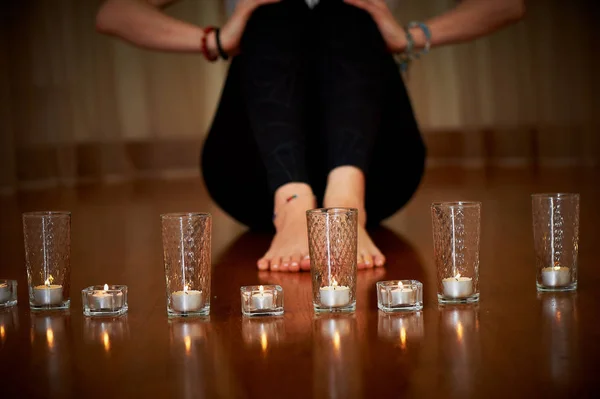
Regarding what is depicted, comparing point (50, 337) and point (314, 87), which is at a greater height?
point (314, 87)

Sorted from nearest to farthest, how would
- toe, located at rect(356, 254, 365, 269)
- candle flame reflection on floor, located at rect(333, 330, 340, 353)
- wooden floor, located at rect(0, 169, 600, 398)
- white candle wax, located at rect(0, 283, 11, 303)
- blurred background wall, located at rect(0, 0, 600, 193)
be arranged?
1. wooden floor, located at rect(0, 169, 600, 398)
2. candle flame reflection on floor, located at rect(333, 330, 340, 353)
3. white candle wax, located at rect(0, 283, 11, 303)
4. toe, located at rect(356, 254, 365, 269)
5. blurred background wall, located at rect(0, 0, 600, 193)

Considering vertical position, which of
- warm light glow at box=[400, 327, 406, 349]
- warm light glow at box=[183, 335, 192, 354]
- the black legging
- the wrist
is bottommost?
warm light glow at box=[400, 327, 406, 349]

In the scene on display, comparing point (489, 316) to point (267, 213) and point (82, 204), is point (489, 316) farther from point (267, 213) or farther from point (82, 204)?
point (82, 204)

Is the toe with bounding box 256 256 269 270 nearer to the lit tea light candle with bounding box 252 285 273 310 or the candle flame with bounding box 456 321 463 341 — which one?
the lit tea light candle with bounding box 252 285 273 310

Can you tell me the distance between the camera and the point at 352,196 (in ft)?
4.72

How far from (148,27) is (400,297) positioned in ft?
3.17

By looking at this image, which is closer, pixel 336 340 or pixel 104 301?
pixel 336 340

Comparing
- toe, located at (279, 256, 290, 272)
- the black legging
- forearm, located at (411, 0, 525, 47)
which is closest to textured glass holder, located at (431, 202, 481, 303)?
toe, located at (279, 256, 290, 272)

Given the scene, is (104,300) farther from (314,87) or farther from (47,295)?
(314,87)

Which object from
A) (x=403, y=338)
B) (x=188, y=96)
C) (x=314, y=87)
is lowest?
(x=403, y=338)

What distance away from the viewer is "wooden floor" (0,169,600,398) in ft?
2.41

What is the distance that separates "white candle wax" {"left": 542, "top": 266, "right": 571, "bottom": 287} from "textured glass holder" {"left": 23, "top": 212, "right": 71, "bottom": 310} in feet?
1.93

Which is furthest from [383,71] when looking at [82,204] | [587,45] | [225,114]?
[587,45]

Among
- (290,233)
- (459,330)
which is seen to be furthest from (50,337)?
(290,233)
